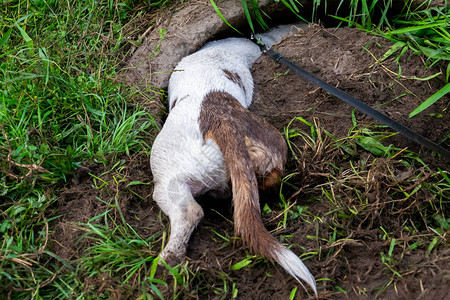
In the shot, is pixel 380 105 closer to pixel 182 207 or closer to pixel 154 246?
pixel 182 207

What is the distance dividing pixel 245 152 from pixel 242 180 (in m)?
0.19

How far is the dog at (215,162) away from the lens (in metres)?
2.30

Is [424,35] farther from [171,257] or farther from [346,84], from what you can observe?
[171,257]

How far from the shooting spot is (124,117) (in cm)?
319

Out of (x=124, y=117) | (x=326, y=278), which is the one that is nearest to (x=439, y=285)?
(x=326, y=278)

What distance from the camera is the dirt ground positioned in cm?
218

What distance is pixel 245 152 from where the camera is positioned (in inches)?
100.0

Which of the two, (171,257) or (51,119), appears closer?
(171,257)

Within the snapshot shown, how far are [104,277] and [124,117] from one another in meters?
1.30

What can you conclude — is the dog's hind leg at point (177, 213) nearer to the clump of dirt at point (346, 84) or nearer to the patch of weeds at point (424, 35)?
the clump of dirt at point (346, 84)

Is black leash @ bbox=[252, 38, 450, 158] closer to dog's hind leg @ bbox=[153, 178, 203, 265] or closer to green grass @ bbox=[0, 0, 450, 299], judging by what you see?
green grass @ bbox=[0, 0, 450, 299]

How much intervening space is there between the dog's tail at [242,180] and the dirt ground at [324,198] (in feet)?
0.38

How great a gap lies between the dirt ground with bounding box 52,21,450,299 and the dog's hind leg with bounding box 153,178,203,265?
8 cm

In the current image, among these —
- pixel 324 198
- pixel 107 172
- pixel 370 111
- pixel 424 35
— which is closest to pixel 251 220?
pixel 324 198
